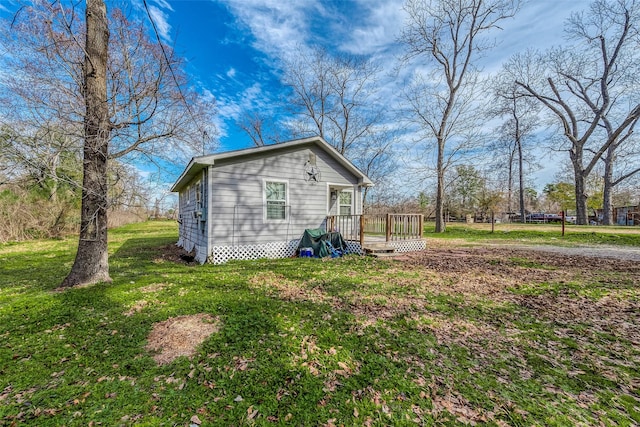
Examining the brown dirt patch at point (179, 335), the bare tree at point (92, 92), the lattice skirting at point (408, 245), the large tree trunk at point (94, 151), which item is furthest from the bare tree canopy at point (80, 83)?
the lattice skirting at point (408, 245)

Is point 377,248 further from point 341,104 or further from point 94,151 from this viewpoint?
point 341,104

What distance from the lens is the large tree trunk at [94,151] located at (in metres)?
4.80

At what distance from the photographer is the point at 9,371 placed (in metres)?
2.51

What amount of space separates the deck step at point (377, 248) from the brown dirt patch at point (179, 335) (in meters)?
6.06

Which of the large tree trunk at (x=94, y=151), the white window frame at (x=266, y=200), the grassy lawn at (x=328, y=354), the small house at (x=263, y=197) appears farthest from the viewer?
the white window frame at (x=266, y=200)

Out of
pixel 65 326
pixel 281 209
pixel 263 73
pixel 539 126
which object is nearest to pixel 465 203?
pixel 539 126

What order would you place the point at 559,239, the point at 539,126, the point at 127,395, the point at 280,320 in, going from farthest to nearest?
the point at 539,126
the point at 559,239
the point at 280,320
the point at 127,395

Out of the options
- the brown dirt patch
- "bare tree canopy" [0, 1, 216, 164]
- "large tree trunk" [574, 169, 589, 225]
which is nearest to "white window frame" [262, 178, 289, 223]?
"bare tree canopy" [0, 1, 216, 164]

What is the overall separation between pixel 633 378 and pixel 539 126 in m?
30.4

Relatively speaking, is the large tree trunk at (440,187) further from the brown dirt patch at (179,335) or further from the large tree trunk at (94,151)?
the large tree trunk at (94,151)

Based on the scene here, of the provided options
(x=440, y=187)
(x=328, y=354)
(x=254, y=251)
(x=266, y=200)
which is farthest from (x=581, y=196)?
(x=328, y=354)

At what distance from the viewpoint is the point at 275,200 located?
8.83 metres

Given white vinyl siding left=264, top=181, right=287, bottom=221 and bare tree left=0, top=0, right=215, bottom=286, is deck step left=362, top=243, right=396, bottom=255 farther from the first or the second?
bare tree left=0, top=0, right=215, bottom=286

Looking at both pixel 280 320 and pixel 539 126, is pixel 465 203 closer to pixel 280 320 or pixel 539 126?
pixel 539 126
